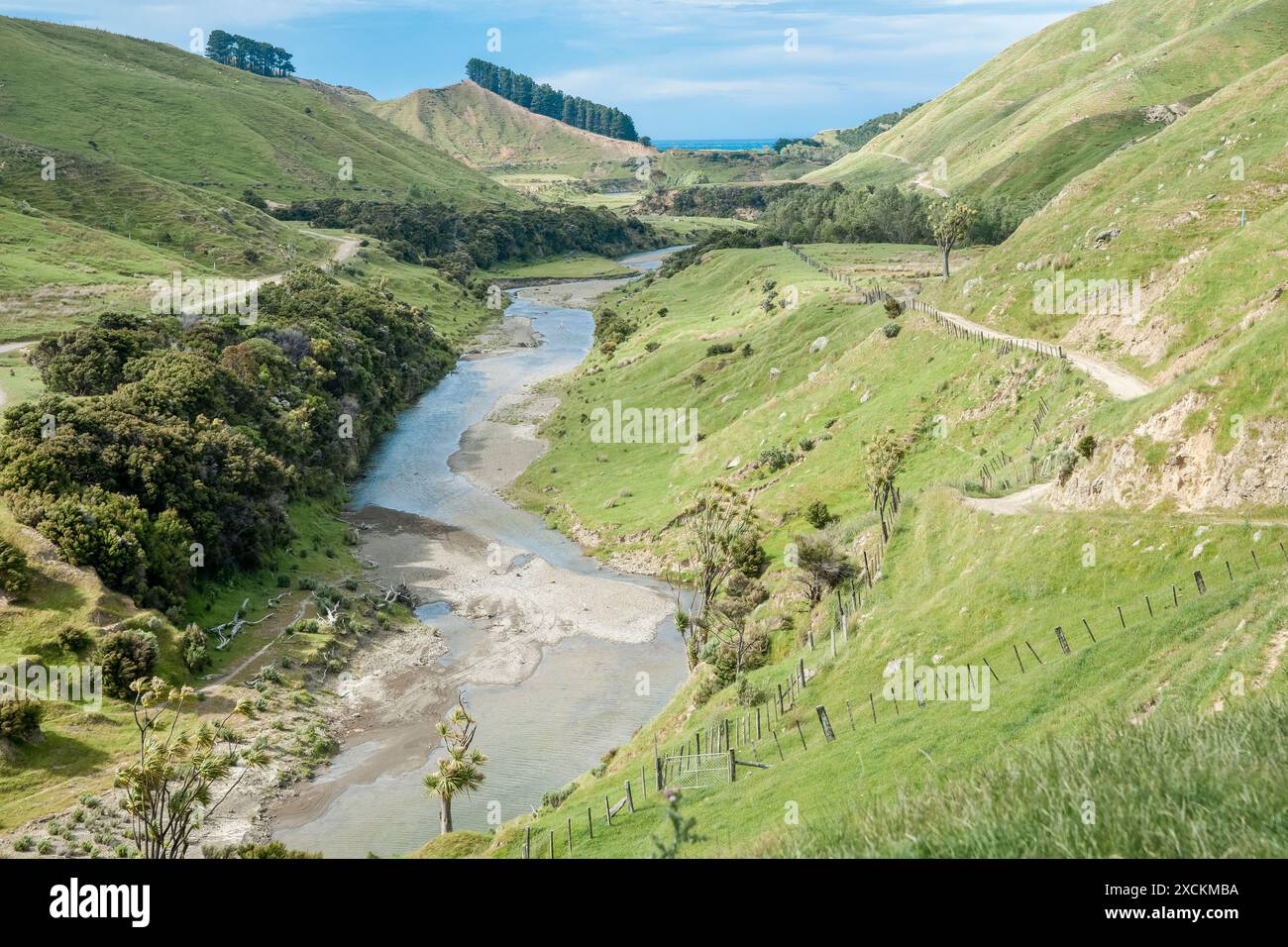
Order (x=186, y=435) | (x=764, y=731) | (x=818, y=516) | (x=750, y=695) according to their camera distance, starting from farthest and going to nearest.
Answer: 1. (x=186, y=435)
2. (x=818, y=516)
3. (x=750, y=695)
4. (x=764, y=731)

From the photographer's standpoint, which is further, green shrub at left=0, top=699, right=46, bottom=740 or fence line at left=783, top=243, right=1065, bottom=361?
fence line at left=783, top=243, right=1065, bottom=361

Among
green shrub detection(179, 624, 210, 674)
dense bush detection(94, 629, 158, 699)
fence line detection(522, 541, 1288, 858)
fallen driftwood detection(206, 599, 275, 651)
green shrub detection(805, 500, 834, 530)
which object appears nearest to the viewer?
fence line detection(522, 541, 1288, 858)

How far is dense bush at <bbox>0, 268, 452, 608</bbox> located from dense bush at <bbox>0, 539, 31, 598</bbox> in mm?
3434

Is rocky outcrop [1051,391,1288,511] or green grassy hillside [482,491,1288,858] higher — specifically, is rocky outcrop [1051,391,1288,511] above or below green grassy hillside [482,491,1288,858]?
above

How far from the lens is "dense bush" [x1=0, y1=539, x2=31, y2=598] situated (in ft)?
172

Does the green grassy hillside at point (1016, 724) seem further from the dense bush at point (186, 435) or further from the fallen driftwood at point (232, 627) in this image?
the dense bush at point (186, 435)

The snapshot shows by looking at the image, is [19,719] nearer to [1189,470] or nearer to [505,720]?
[505,720]

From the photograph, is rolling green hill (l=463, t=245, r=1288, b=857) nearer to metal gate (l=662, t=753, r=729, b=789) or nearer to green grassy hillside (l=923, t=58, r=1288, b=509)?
metal gate (l=662, t=753, r=729, b=789)

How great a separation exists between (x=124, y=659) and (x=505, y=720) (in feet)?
73.0

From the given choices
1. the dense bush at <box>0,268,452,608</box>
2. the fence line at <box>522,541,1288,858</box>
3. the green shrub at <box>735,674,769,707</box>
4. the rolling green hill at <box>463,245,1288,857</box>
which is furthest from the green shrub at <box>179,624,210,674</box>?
the green shrub at <box>735,674,769,707</box>

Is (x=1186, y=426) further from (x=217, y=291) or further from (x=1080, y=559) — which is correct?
(x=217, y=291)

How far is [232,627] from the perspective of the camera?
63062 millimetres

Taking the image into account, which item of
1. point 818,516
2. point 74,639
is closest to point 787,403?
point 818,516
